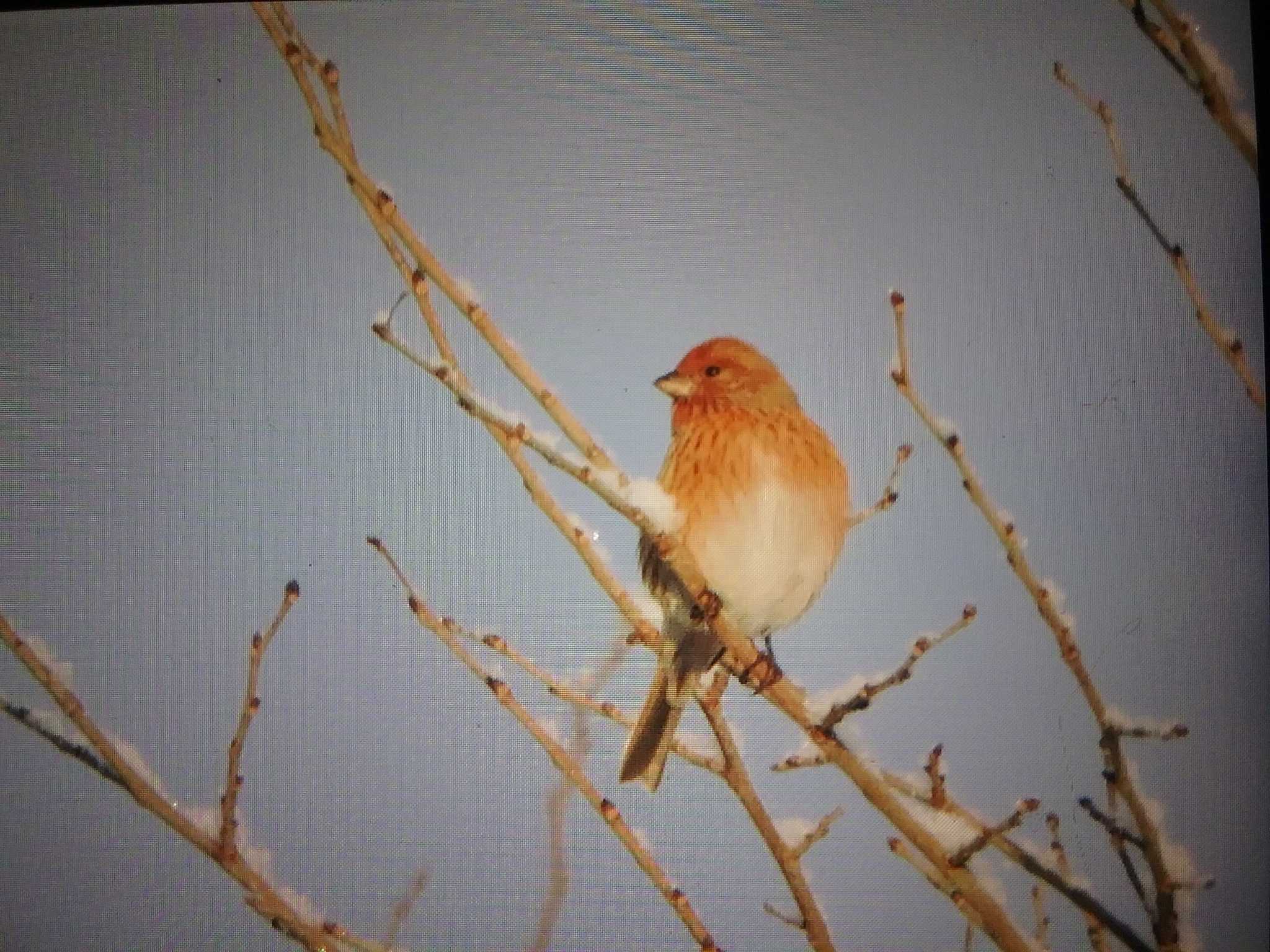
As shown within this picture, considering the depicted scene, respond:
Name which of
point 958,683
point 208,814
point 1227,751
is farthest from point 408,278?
point 1227,751

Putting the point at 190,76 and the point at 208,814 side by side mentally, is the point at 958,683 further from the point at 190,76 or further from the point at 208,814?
the point at 190,76

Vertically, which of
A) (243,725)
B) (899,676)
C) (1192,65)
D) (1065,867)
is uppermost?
(1192,65)

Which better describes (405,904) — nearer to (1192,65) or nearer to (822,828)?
(822,828)

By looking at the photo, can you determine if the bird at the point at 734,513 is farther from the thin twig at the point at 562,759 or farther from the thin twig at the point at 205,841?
the thin twig at the point at 205,841

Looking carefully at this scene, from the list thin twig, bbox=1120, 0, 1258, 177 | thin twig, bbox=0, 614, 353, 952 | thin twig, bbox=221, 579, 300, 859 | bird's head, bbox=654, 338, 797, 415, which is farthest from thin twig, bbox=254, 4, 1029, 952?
thin twig, bbox=1120, 0, 1258, 177

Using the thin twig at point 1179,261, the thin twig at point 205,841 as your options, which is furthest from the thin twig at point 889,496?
the thin twig at point 205,841

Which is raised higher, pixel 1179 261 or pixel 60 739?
pixel 1179 261

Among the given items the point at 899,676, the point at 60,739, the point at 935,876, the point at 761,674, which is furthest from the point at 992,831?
the point at 60,739
